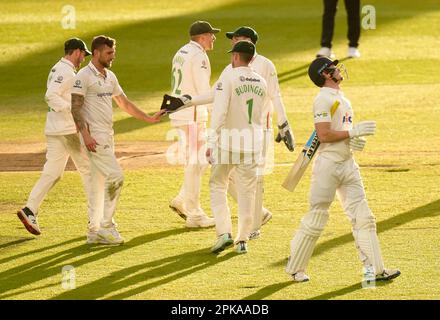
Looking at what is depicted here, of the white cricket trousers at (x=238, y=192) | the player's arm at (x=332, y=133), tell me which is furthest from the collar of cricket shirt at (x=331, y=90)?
the white cricket trousers at (x=238, y=192)

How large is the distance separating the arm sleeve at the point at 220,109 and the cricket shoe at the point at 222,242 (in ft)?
3.33

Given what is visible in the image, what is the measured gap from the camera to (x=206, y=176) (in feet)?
55.8

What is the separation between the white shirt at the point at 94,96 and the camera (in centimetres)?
1280

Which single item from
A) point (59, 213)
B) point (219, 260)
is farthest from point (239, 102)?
point (59, 213)

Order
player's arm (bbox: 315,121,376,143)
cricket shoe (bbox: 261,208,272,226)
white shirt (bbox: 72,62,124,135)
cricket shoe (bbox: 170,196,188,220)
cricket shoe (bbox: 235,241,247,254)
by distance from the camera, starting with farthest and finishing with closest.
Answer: cricket shoe (bbox: 170,196,188,220)
cricket shoe (bbox: 261,208,272,226)
white shirt (bbox: 72,62,124,135)
cricket shoe (bbox: 235,241,247,254)
player's arm (bbox: 315,121,376,143)

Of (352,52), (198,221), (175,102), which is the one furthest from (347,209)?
(352,52)

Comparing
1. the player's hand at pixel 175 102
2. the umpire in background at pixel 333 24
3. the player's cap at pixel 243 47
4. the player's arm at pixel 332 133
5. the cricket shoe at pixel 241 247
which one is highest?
the umpire in background at pixel 333 24

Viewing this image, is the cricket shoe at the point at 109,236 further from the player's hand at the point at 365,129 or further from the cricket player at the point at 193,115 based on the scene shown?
the player's hand at the point at 365,129

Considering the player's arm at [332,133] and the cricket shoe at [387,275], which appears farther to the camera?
the cricket shoe at [387,275]

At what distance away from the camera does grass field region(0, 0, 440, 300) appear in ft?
37.8

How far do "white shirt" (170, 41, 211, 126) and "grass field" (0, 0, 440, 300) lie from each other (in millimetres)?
1318

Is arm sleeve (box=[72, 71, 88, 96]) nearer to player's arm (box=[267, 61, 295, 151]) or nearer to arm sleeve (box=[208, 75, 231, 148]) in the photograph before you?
arm sleeve (box=[208, 75, 231, 148])

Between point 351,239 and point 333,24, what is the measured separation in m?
11.8

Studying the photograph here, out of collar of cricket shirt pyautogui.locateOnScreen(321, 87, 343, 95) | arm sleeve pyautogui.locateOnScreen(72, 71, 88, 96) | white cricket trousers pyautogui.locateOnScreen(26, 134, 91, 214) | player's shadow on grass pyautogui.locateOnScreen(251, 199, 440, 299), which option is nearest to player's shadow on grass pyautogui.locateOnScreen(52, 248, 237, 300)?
player's shadow on grass pyautogui.locateOnScreen(251, 199, 440, 299)
